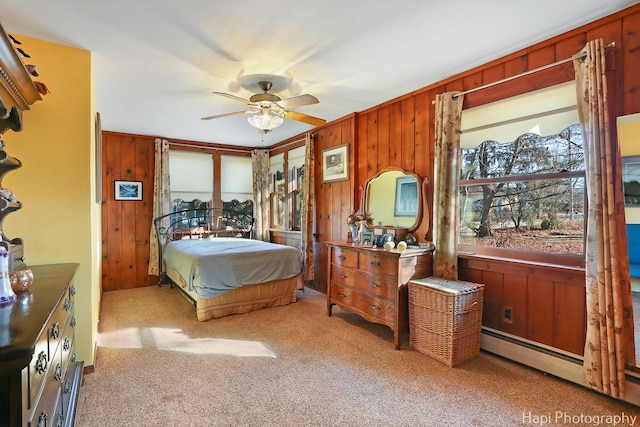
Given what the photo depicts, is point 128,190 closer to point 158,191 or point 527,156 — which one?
point 158,191

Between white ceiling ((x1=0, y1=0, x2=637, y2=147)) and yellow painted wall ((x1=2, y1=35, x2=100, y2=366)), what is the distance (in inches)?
8.5

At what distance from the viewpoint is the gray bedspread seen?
367cm

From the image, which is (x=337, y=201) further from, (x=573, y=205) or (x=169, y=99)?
(x=573, y=205)

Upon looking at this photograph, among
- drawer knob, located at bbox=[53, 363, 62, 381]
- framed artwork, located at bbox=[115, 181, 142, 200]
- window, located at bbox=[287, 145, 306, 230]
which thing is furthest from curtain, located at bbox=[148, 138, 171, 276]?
drawer knob, located at bbox=[53, 363, 62, 381]

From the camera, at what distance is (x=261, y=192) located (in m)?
6.33

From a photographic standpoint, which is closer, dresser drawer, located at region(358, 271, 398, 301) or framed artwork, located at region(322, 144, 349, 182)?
dresser drawer, located at region(358, 271, 398, 301)

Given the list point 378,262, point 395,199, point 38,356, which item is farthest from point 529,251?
point 38,356

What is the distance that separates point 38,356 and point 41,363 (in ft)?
0.18

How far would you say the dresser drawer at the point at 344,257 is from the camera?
349 centimetres

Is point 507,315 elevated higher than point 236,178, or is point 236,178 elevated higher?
point 236,178

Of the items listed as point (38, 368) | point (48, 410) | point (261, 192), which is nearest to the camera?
point (38, 368)

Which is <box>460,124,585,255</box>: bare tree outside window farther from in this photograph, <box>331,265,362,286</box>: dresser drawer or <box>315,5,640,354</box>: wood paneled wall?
<box>331,265,362,286</box>: dresser drawer

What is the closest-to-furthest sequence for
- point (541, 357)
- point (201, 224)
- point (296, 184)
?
point (541, 357) → point (296, 184) → point (201, 224)

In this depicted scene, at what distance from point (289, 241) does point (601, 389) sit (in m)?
4.38
